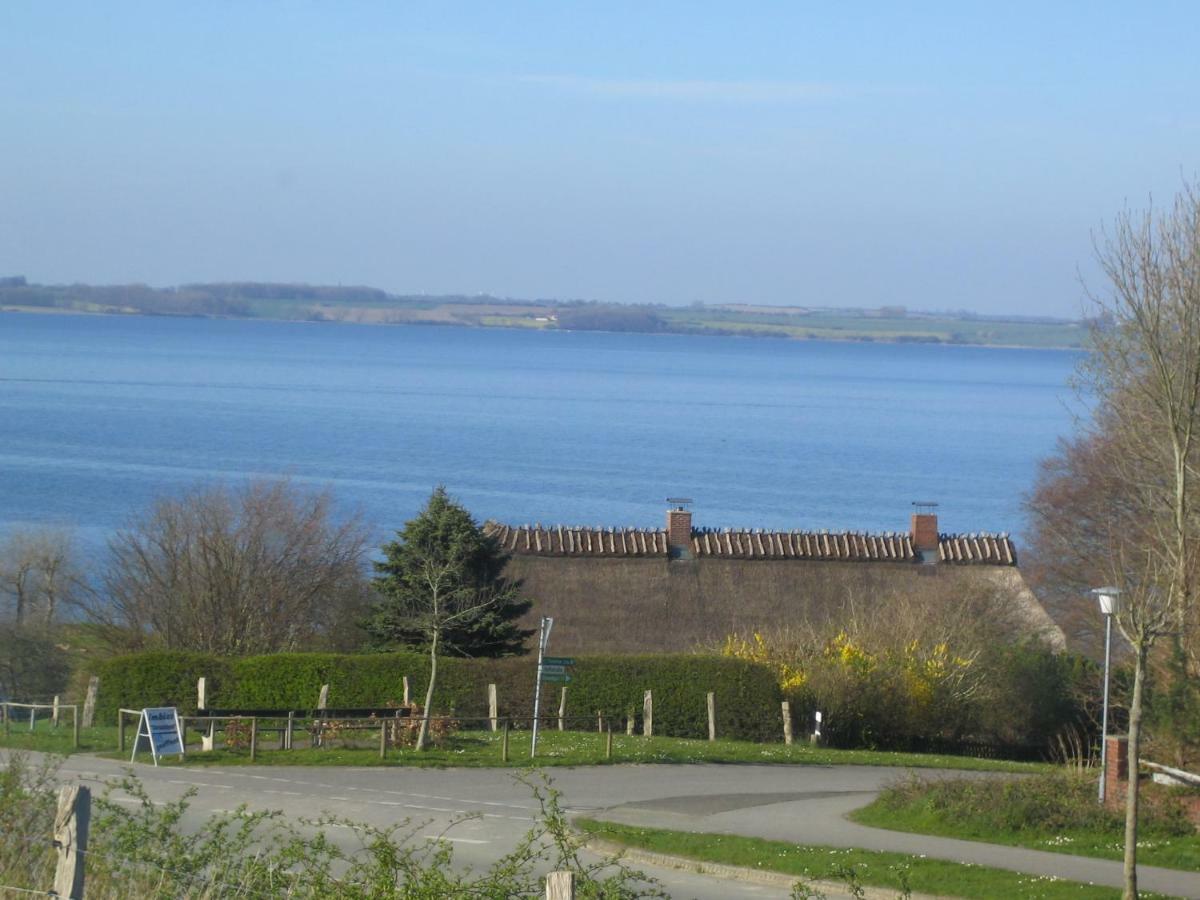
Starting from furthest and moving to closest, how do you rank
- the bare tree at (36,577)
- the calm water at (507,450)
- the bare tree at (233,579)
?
1. the calm water at (507,450)
2. the bare tree at (36,577)
3. the bare tree at (233,579)

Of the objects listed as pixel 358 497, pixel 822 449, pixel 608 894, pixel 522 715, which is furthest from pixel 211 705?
pixel 822 449

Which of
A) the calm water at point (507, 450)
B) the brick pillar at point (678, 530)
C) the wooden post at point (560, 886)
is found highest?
the calm water at point (507, 450)

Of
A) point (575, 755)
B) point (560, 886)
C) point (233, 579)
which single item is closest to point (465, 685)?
point (575, 755)

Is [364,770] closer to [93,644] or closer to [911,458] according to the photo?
[93,644]

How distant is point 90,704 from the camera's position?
3133 centimetres

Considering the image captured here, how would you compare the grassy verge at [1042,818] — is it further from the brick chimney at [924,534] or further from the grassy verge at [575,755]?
the brick chimney at [924,534]

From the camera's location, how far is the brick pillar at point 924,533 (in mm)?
44500

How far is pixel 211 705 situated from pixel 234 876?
23690 millimetres

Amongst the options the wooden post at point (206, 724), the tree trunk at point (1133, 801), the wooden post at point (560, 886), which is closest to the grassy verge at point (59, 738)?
the wooden post at point (206, 724)

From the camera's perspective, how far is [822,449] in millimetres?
126438

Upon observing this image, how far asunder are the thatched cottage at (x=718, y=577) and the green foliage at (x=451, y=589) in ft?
11.8

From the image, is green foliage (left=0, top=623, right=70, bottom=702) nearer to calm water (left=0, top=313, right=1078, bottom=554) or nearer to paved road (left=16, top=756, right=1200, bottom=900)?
paved road (left=16, top=756, right=1200, bottom=900)

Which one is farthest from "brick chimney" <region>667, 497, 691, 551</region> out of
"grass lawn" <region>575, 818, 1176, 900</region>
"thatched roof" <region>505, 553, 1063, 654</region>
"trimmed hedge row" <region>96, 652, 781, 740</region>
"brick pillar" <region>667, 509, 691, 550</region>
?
"grass lawn" <region>575, 818, 1176, 900</region>

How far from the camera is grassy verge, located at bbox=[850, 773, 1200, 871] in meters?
18.6
